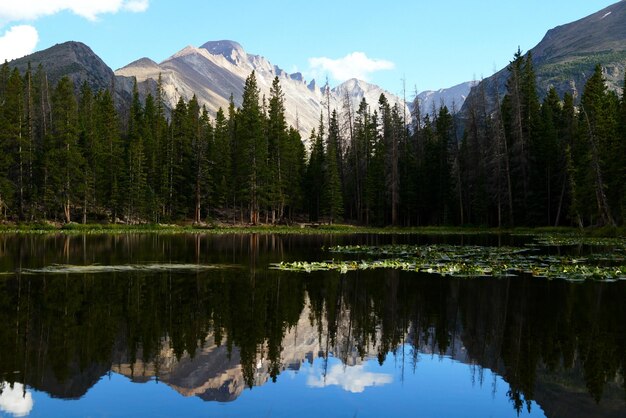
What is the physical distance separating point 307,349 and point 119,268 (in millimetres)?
13748

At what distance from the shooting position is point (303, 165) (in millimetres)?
91062

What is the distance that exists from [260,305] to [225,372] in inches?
218

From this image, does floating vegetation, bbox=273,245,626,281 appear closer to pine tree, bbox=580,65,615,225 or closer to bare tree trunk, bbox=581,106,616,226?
bare tree trunk, bbox=581,106,616,226

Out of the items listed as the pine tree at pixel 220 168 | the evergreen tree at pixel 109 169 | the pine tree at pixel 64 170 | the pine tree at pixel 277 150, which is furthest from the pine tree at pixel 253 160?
the pine tree at pixel 64 170

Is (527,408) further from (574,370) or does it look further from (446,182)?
(446,182)

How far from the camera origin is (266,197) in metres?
75.1

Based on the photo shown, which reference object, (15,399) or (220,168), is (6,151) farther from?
(15,399)

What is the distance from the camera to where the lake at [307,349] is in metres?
7.38

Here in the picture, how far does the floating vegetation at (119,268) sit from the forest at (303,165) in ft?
125

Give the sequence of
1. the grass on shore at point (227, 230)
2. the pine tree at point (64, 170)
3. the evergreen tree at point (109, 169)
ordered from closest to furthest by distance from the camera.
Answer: the grass on shore at point (227, 230) < the pine tree at point (64, 170) < the evergreen tree at point (109, 169)

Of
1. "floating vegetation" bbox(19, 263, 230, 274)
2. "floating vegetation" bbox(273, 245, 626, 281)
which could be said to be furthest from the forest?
"floating vegetation" bbox(19, 263, 230, 274)

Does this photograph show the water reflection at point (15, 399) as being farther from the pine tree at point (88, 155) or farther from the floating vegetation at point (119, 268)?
the pine tree at point (88, 155)

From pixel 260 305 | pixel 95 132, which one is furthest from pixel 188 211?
pixel 260 305

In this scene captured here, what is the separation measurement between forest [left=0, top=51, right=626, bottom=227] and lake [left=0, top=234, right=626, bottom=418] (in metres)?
38.9
